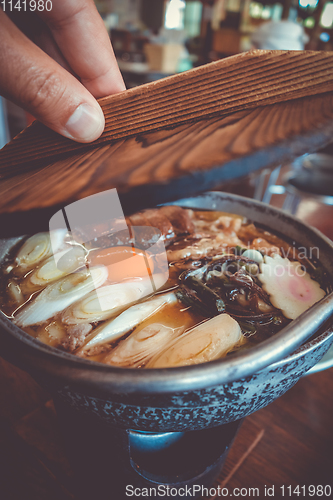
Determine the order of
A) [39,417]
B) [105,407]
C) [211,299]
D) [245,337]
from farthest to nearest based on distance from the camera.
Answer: [39,417]
[211,299]
[245,337]
[105,407]

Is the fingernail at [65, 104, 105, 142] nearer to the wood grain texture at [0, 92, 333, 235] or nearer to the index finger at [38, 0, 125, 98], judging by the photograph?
the wood grain texture at [0, 92, 333, 235]

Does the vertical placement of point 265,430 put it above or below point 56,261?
below

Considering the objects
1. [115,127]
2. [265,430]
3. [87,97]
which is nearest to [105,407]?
[115,127]

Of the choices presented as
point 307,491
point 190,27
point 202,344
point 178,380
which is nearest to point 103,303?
point 202,344

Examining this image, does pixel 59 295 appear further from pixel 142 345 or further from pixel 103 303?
pixel 142 345

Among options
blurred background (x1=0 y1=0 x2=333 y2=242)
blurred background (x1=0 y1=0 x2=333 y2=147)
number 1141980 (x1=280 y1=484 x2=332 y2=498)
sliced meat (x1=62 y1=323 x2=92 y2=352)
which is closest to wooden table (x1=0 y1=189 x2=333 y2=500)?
number 1141980 (x1=280 y1=484 x2=332 y2=498)

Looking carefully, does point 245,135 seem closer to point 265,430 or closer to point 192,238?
point 192,238

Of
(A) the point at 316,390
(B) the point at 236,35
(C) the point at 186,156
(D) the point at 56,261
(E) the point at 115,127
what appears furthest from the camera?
(B) the point at 236,35
